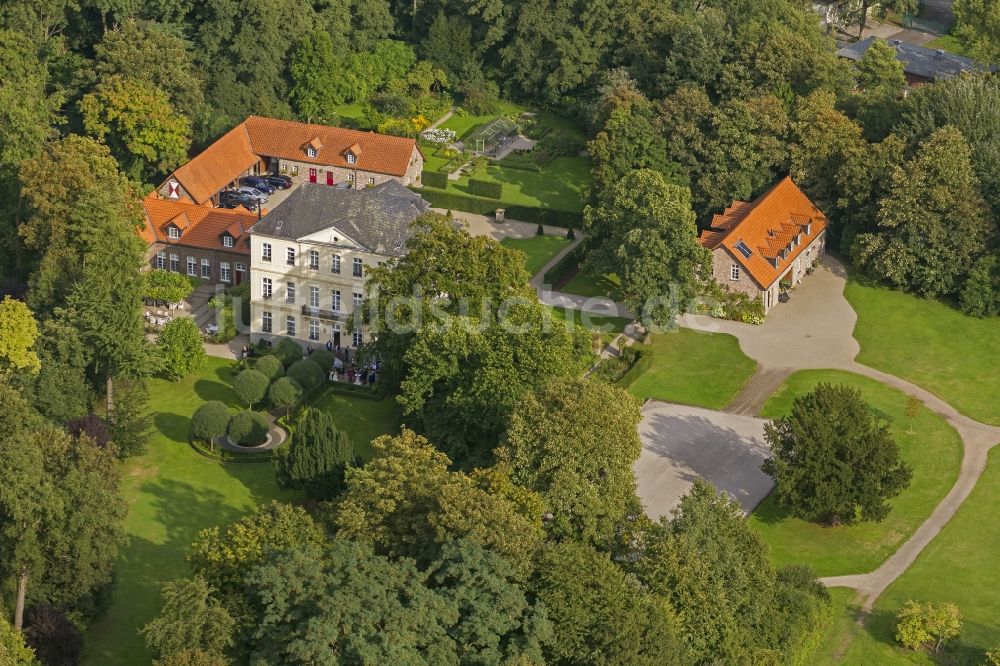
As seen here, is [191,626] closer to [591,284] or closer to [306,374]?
[306,374]

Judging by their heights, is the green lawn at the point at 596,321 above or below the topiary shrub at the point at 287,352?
above

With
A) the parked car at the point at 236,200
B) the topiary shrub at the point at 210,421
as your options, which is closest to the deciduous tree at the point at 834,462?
the topiary shrub at the point at 210,421

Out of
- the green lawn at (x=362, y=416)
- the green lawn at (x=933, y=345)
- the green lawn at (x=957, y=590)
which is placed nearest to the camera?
the green lawn at (x=957, y=590)

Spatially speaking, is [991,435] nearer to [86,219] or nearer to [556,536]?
[556,536]

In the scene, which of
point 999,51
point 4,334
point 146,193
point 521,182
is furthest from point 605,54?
point 4,334

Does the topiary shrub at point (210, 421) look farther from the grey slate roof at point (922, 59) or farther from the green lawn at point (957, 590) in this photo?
the grey slate roof at point (922, 59)

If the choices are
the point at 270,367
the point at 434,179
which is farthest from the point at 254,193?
the point at 270,367

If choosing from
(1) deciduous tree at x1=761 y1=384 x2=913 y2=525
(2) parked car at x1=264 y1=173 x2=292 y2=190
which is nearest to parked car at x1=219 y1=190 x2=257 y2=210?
(2) parked car at x1=264 y1=173 x2=292 y2=190
